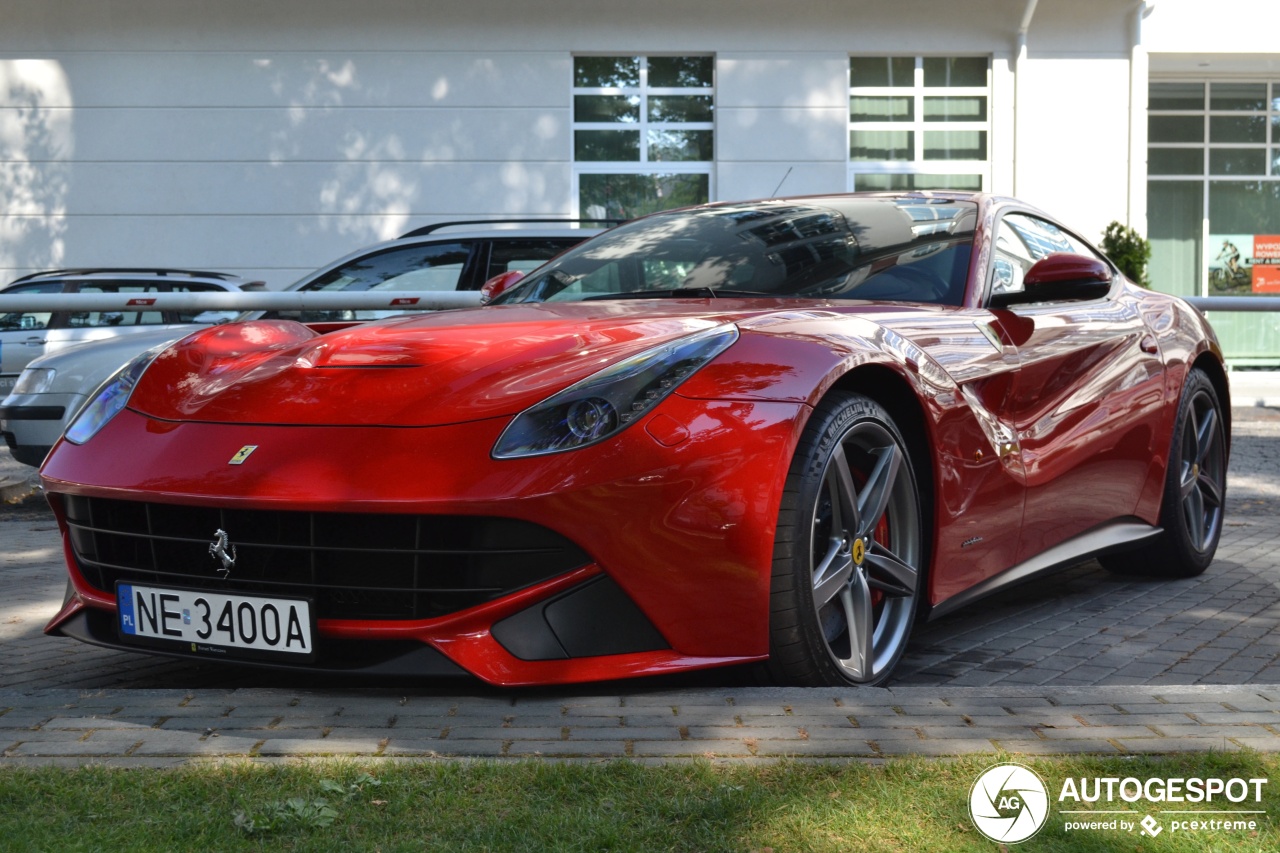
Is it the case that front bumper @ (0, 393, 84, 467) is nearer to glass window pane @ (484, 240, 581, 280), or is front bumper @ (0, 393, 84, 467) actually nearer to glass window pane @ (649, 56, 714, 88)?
glass window pane @ (484, 240, 581, 280)

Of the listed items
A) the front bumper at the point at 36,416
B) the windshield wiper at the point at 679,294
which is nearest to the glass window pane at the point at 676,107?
the front bumper at the point at 36,416

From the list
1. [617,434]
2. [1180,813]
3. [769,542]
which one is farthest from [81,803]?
[1180,813]

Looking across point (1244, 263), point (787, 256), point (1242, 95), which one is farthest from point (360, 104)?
point (787, 256)

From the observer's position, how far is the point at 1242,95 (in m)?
16.9

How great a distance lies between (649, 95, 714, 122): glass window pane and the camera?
50.6 feet

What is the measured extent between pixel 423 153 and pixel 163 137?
289cm

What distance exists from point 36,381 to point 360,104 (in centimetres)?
832

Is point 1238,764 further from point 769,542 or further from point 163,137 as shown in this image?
point 163,137

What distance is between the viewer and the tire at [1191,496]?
5180mm

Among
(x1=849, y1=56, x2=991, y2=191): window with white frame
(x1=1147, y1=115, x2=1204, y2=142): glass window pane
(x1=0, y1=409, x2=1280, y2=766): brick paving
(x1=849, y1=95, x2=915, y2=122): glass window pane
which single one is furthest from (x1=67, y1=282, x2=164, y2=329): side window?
(x1=1147, y1=115, x2=1204, y2=142): glass window pane

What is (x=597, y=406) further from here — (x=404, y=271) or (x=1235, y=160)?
(x=1235, y=160)

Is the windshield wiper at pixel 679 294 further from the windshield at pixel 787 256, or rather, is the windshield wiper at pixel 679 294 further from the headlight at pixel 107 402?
the headlight at pixel 107 402

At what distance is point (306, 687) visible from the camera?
3385mm

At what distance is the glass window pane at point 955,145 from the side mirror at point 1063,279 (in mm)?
11948
